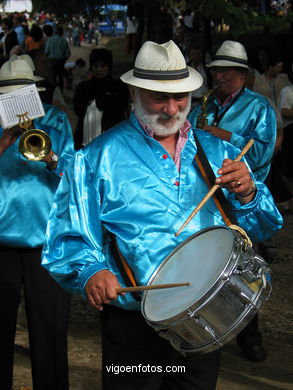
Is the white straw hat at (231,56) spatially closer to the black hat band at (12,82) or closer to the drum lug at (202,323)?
the black hat band at (12,82)

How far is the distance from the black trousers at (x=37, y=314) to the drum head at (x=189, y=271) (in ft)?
4.77

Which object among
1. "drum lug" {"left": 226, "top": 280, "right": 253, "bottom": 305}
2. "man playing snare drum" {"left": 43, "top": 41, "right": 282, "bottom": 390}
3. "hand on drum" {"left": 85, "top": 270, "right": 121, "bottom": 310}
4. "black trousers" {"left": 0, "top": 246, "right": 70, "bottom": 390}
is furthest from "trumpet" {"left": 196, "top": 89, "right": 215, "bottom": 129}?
"drum lug" {"left": 226, "top": 280, "right": 253, "bottom": 305}

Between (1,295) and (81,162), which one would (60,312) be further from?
(81,162)

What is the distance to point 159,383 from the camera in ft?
11.1

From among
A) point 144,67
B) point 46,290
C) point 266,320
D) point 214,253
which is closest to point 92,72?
point 266,320

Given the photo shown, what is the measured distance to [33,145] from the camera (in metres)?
4.19

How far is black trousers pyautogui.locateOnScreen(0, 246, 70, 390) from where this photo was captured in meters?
4.31

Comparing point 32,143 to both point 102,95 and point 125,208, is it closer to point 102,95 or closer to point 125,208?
point 125,208

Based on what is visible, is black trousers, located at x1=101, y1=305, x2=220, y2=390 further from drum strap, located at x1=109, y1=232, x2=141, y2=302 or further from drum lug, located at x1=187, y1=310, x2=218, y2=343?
drum lug, located at x1=187, y1=310, x2=218, y2=343

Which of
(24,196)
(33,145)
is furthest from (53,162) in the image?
(24,196)

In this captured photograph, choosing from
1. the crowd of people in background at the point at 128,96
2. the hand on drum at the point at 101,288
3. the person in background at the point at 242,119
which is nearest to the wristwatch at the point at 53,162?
the crowd of people in background at the point at 128,96

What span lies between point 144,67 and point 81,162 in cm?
50

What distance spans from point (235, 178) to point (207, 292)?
0.55 meters

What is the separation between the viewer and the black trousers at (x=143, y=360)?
325 cm
